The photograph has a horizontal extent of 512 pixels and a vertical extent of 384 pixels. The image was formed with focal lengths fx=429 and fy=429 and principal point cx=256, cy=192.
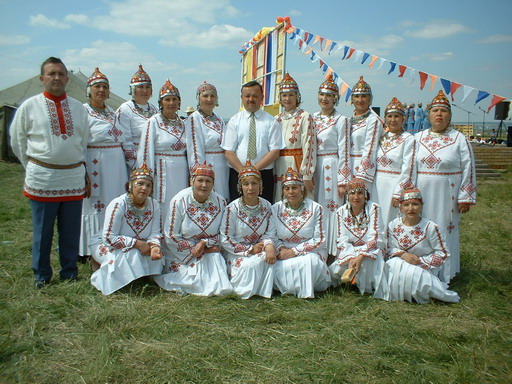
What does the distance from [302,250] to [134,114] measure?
235 centimetres

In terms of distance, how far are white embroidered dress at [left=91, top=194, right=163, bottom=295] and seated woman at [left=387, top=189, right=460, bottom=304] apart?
7.03 feet

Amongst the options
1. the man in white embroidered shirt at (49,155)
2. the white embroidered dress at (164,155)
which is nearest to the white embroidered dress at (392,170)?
the white embroidered dress at (164,155)

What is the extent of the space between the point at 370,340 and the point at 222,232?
1.66m

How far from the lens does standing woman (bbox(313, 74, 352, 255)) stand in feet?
14.3

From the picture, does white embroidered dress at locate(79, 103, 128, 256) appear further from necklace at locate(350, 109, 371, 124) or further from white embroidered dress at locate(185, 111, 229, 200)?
necklace at locate(350, 109, 371, 124)

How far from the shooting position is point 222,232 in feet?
13.1

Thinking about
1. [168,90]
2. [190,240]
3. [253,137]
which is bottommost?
[190,240]

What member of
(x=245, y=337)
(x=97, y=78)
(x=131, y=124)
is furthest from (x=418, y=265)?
(x=97, y=78)

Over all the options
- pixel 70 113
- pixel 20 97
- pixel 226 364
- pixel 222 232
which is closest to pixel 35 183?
pixel 70 113

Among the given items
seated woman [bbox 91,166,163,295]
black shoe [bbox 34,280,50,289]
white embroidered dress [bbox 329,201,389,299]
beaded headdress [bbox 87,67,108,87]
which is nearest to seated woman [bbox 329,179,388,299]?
white embroidered dress [bbox 329,201,389,299]

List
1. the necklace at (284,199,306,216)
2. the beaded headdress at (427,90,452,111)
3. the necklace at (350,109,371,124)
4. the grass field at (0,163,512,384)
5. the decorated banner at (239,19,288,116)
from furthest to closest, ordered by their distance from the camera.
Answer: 1. the decorated banner at (239,19,288,116)
2. the necklace at (350,109,371,124)
3. the beaded headdress at (427,90,452,111)
4. the necklace at (284,199,306,216)
5. the grass field at (0,163,512,384)

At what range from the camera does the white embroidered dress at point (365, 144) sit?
169 inches

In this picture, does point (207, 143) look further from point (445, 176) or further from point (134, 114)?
point (445, 176)

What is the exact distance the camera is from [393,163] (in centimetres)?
426
